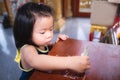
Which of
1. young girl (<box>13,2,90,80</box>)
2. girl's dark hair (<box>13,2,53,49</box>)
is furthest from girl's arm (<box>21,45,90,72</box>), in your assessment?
girl's dark hair (<box>13,2,53,49</box>)

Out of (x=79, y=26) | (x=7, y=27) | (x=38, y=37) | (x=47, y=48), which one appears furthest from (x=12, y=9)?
(x=38, y=37)

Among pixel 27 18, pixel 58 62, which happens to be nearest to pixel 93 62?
pixel 58 62

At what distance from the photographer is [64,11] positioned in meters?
2.57

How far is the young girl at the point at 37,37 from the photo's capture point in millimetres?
549

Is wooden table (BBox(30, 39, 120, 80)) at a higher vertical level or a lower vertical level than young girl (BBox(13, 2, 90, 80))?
lower

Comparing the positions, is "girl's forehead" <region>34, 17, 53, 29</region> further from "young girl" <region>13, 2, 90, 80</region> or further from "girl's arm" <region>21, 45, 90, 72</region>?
"girl's arm" <region>21, 45, 90, 72</region>

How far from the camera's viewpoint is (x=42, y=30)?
64cm

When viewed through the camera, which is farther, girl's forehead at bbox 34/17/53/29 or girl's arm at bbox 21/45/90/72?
girl's forehead at bbox 34/17/53/29

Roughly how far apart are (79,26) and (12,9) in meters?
1.01

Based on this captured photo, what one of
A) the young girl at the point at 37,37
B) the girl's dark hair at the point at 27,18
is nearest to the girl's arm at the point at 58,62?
the young girl at the point at 37,37

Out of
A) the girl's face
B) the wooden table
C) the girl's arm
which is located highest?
the girl's face

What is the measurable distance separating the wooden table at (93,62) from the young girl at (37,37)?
0.10ft

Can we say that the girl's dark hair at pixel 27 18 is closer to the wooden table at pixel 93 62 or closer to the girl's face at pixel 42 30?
the girl's face at pixel 42 30

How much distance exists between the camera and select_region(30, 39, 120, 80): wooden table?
562mm
